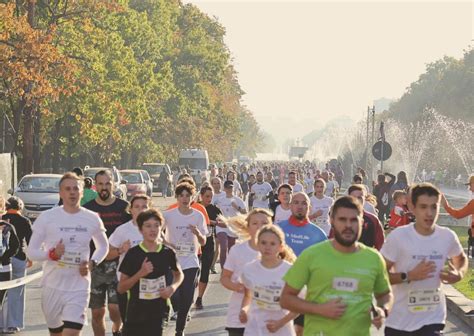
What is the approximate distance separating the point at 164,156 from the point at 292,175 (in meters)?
52.9

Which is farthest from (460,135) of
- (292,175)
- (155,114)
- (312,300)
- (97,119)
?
(312,300)

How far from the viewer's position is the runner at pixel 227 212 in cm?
1983

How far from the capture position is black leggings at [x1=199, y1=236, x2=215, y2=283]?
16938 mm

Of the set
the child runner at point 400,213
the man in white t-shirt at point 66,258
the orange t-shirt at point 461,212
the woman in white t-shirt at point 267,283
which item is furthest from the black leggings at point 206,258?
the woman in white t-shirt at point 267,283

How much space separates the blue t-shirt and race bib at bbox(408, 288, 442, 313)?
2.90m

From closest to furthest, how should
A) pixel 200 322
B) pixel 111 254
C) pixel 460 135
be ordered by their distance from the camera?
pixel 111 254 → pixel 200 322 → pixel 460 135

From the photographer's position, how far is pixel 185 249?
13844 mm

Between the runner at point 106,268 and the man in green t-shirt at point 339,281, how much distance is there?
543 cm

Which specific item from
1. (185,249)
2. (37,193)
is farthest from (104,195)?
(37,193)

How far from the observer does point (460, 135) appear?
349ft

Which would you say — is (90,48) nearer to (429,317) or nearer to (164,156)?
(164,156)

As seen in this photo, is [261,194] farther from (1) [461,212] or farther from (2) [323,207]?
(1) [461,212]

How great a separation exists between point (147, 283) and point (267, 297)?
1277mm

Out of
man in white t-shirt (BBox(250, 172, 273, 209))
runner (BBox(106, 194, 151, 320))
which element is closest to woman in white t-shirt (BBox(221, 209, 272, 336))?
runner (BBox(106, 194, 151, 320))
